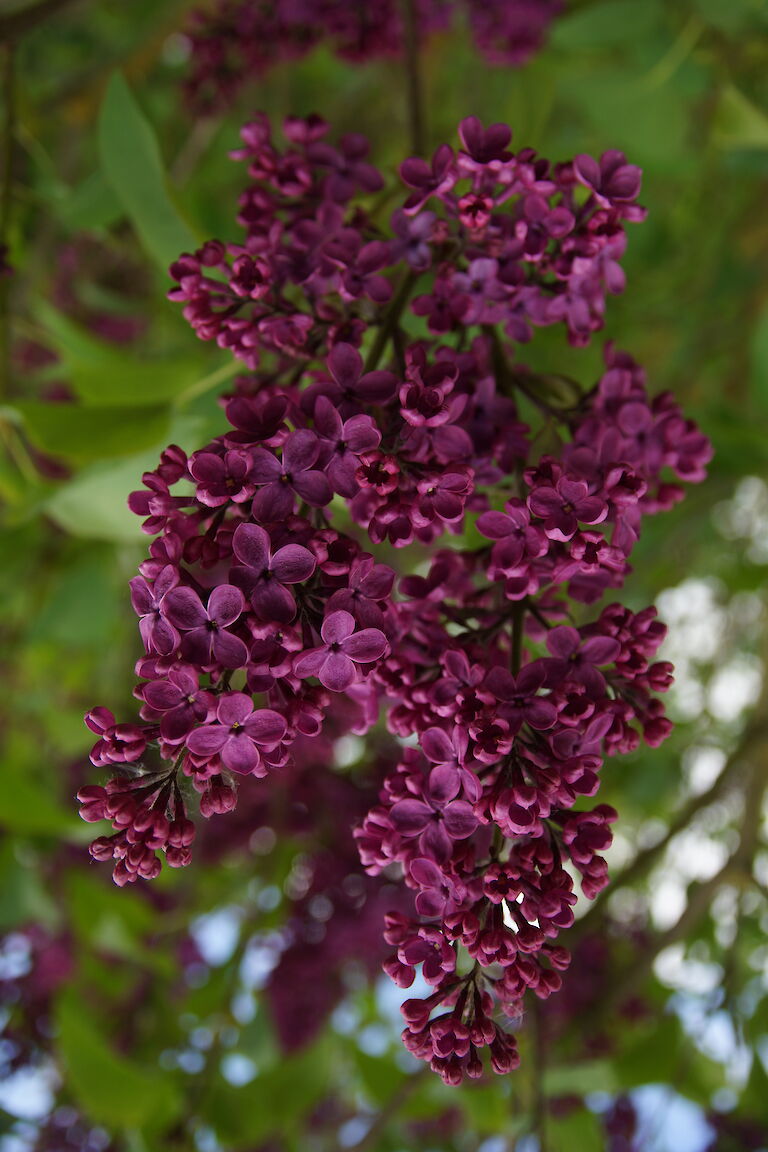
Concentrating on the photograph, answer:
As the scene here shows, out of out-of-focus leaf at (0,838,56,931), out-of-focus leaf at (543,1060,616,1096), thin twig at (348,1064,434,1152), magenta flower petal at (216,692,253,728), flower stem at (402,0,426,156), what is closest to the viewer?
magenta flower petal at (216,692,253,728)

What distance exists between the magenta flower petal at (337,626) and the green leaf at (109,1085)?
104 centimetres

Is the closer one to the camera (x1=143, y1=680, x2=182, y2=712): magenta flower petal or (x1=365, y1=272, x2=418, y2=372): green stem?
(x1=143, y1=680, x2=182, y2=712): magenta flower petal

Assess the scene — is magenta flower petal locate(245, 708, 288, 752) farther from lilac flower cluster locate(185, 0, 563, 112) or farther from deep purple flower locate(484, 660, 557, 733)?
lilac flower cluster locate(185, 0, 563, 112)

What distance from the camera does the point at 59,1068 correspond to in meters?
1.65

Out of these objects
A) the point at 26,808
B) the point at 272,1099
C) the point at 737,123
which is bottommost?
the point at 272,1099

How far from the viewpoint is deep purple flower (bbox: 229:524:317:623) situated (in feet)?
Answer: 1.45

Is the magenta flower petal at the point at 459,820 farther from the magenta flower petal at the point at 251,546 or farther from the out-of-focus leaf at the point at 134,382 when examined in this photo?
the out-of-focus leaf at the point at 134,382

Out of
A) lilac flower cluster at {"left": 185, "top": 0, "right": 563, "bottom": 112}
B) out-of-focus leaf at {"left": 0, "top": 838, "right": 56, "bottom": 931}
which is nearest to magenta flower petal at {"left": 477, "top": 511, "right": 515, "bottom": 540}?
lilac flower cluster at {"left": 185, "top": 0, "right": 563, "bottom": 112}

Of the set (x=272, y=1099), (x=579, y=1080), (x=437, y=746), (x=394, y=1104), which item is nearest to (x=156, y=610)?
(x=437, y=746)

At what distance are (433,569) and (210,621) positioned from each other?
156 mm

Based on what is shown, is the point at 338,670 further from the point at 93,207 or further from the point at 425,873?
the point at 93,207

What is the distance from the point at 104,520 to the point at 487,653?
0.41 metres

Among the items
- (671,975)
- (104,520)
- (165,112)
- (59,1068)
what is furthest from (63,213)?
(671,975)

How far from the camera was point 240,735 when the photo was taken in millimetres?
436
